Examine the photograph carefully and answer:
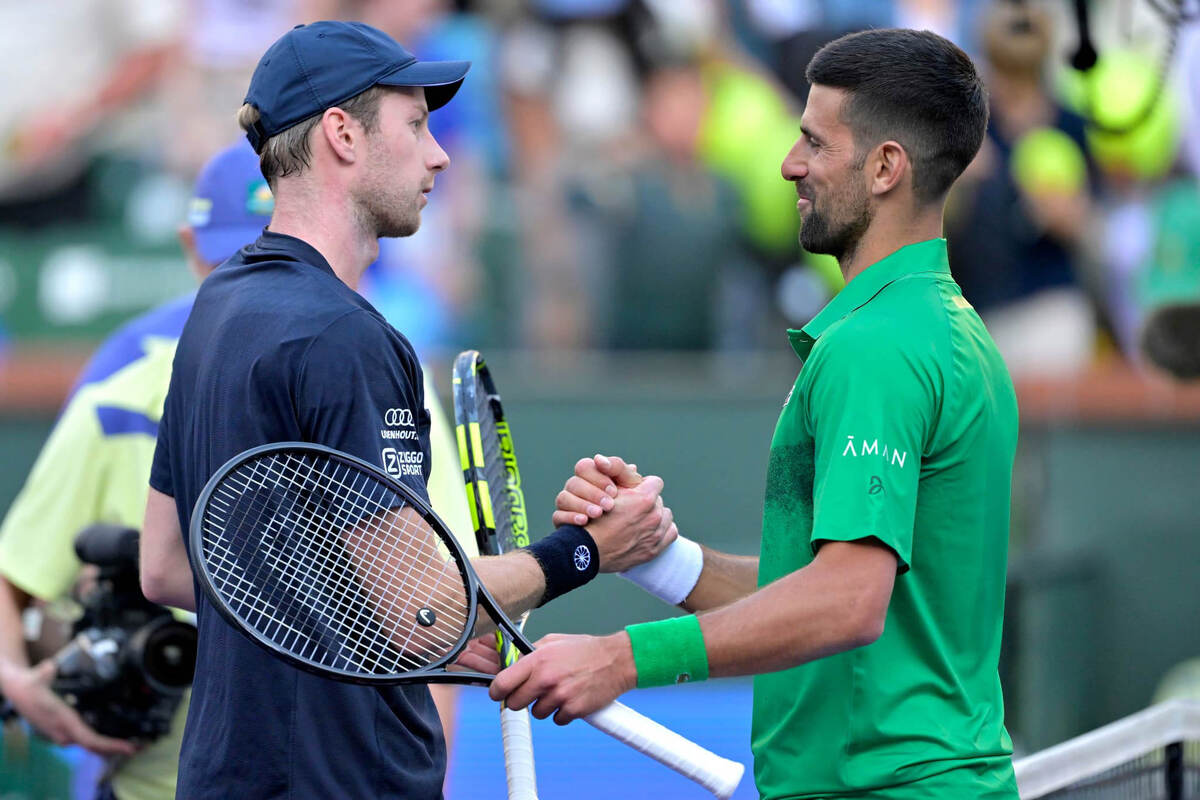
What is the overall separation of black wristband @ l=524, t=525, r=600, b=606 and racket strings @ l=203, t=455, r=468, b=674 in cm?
28

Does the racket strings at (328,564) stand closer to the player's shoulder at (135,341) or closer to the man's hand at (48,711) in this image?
the man's hand at (48,711)

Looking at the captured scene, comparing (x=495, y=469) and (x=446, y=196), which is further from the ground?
(x=446, y=196)

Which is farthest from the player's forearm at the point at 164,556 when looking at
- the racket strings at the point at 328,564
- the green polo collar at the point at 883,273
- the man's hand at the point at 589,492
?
the green polo collar at the point at 883,273

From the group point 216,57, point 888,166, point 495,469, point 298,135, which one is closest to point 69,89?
point 216,57

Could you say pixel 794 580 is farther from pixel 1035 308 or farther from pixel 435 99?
pixel 1035 308

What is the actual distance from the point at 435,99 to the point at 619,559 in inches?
33.7

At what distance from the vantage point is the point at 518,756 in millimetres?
2625

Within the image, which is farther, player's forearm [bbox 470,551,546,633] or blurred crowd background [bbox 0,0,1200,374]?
blurred crowd background [bbox 0,0,1200,374]

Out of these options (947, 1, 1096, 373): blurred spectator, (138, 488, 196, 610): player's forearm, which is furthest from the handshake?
(947, 1, 1096, 373): blurred spectator

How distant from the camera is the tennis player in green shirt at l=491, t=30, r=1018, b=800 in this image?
2.28 m

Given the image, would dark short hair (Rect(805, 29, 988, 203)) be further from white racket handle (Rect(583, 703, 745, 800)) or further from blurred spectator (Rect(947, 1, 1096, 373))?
blurred spectator (Rect(947, 1, 1096, 373))

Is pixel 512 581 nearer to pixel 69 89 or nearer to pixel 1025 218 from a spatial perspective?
pixel 1025 218

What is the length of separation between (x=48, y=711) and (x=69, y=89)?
6.38 meters

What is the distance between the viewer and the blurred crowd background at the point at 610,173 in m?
7.84
